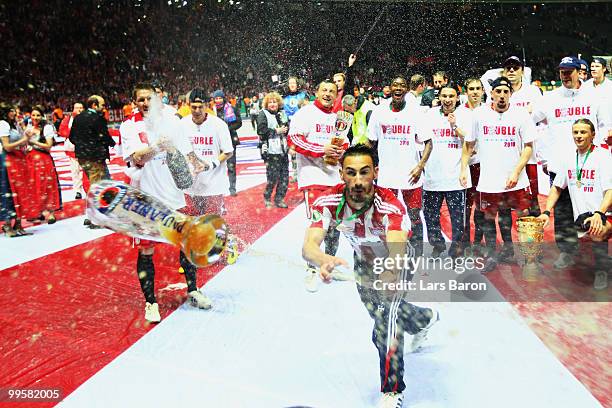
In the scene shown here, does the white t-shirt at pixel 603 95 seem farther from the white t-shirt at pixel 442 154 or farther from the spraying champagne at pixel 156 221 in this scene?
the spraying champagne at pixel 156 221

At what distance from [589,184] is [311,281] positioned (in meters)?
2.66

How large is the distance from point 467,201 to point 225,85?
40.0 m

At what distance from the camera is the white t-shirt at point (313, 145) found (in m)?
5.75

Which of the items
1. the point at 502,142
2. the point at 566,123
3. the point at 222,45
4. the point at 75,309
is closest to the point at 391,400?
the point at 75,309

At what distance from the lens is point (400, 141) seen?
242 inches

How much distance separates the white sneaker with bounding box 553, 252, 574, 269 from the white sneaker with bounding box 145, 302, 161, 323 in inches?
155

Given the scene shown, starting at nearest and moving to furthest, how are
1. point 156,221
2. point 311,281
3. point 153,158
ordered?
point 156,221 < point 153,158 < point 311,281

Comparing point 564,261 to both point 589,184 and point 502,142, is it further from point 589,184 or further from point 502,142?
point 502,142

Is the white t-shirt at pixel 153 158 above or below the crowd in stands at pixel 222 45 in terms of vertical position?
below

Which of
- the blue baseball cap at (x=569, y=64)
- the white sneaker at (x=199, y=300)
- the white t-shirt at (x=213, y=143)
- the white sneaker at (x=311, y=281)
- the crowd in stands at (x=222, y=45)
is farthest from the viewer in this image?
the crowd in stands at (x=222, y=45)

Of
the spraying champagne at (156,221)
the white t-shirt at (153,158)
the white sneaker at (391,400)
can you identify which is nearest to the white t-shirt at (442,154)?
the white t-shirt at (153,158)

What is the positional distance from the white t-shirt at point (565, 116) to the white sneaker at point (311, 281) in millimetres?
2684

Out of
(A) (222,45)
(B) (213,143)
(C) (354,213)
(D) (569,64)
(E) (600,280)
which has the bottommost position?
(E) (600,280)

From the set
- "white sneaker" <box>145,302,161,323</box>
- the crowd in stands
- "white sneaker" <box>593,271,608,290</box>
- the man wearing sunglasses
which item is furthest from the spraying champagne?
the crowd in stands
